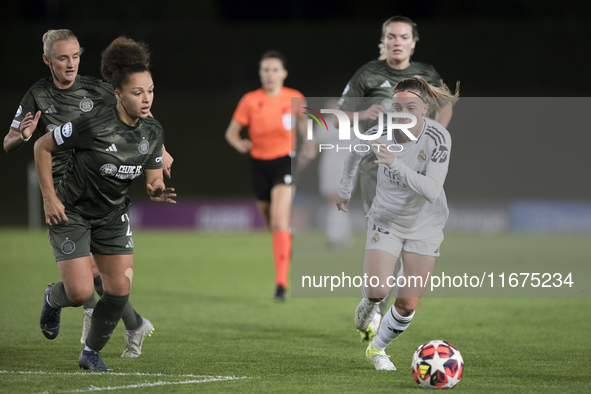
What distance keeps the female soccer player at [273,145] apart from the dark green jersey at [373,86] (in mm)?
2226

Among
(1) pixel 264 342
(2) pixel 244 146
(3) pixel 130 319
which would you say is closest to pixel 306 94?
(2) pixel 244 146

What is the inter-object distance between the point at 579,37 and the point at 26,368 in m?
21.2

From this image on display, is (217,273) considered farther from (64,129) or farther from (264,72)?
(64,129)

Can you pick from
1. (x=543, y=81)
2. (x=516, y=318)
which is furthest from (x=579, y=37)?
(x=516, y=318)

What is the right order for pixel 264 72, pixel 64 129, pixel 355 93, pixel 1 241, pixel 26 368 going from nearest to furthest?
pixel 64 129, pixel 26 368, pixel 355 93, pixel 264 72, pixel 1 241

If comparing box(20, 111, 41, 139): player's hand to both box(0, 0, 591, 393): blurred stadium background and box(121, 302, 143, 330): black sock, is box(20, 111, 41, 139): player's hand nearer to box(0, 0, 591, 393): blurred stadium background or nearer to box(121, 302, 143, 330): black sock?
box(121, 302, 143, 330): black sock

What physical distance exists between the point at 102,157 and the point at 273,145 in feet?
14.0

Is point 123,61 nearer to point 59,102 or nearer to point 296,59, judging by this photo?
point 59,102

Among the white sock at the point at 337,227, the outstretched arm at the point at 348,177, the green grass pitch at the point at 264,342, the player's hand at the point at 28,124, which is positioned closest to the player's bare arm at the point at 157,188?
the player's hand at the point at 28,124

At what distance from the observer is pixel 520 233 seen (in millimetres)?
19406

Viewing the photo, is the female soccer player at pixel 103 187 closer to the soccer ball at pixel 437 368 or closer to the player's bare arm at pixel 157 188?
the player's bare arm at pixel 157 188

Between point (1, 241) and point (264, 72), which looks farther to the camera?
point (1, 241)

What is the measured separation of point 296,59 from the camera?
2408cm

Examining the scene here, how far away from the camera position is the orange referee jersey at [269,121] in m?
9.02
